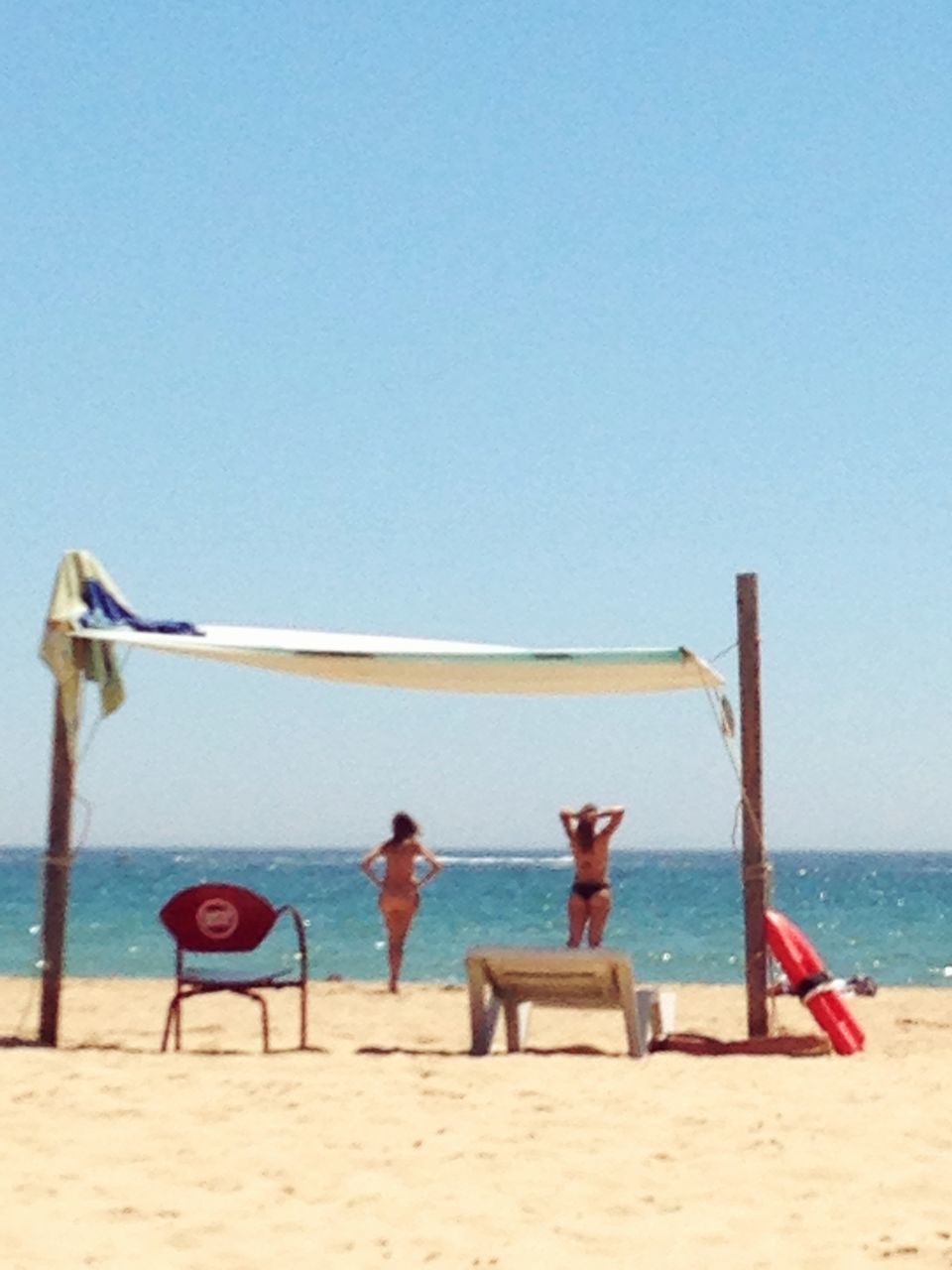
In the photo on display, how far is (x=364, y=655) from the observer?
741 cm

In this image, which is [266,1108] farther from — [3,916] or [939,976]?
[3,916]

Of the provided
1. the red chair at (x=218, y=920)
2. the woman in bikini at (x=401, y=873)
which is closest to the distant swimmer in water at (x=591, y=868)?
the woman in bikini at (x=401, y=873)

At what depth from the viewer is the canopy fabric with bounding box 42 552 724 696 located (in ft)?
24.4

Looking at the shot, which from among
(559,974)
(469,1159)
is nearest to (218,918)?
(559,974)

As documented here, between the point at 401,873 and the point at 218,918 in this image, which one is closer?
the point at 218,918

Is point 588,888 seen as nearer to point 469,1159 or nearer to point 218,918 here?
point 218,918

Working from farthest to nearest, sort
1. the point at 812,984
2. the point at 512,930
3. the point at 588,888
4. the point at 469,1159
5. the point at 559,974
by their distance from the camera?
the point at 512,930 → the point at 588,888 → the point at 812,984 → the point at 559,974 → the point at 469,1159

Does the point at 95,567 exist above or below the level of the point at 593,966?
above

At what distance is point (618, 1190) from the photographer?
4621 millimetres

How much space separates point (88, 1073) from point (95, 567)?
242 centimetres

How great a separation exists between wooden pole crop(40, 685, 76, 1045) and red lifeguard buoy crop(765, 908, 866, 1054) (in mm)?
3105

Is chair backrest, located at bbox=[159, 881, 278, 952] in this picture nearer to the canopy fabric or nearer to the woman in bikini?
the canopy fabric

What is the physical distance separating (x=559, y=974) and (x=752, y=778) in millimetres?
1333

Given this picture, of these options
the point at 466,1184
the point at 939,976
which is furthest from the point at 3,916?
the point at 466,1184
